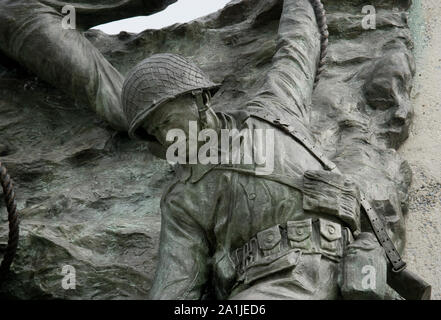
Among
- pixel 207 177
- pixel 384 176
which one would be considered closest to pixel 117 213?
pixel 207 177

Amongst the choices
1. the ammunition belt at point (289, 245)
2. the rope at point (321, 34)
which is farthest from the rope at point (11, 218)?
the rope at point (321, 34)

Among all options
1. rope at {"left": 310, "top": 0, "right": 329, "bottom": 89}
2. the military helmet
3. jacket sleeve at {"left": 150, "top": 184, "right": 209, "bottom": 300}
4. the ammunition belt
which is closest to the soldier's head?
the military helmet

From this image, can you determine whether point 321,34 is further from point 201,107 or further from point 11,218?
point 11,218

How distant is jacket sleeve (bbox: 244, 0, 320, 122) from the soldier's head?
13.3 inches

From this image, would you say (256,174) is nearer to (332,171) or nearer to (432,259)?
(332,171)

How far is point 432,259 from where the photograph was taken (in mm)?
5059

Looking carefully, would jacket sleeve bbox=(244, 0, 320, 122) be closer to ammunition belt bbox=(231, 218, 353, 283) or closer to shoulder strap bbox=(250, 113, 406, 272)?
shoulder strap bbox=(250, 113, 406, 272)

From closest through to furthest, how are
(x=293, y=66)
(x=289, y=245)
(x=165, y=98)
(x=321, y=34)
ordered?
1. (x=289, y=245)
2. (x=165, y=98)
3. (x=293, y=66)
4. (x=321, y=34)

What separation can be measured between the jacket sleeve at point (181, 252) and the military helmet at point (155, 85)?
1.10 ft

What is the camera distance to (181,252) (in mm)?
4684

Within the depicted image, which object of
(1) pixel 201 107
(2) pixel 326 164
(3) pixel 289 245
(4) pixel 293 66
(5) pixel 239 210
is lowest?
(3) pixel 289 245

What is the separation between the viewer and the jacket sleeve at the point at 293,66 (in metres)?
5.00

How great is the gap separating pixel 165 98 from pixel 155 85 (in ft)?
0.23

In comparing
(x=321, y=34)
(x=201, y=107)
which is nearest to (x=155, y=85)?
(x=201, y=107)
